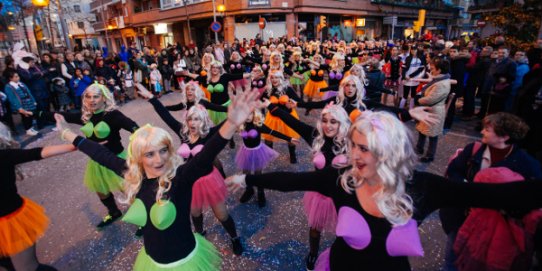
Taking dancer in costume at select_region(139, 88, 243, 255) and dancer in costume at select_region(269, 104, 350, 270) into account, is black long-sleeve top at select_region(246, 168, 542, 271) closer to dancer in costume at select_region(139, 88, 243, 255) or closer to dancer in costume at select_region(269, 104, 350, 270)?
dancer in costume at select_region(269, 104, 350, 270)

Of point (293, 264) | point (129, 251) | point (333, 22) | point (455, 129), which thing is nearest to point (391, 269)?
point (293, 264)

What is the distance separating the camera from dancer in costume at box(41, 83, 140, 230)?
4.04 m

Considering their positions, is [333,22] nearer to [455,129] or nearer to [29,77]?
[455,129]

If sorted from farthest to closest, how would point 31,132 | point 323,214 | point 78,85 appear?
1. point 78,85
2. point 31,132
3. point 323,214

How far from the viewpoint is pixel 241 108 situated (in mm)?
2096

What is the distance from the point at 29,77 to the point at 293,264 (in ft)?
35.1

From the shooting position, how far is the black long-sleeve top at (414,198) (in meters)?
1.72

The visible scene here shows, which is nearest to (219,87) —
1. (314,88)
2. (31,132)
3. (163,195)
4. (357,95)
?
(357,95)

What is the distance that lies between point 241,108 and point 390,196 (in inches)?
46.6

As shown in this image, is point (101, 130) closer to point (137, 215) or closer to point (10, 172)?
point (10, 172)

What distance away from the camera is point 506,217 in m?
2.24

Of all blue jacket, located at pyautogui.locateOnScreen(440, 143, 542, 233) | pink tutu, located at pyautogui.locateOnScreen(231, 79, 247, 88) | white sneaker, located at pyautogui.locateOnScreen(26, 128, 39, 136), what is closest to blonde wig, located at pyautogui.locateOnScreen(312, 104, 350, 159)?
blue jacket, located at pyautogui.locateOnScreen(440, 143, 542, 233)

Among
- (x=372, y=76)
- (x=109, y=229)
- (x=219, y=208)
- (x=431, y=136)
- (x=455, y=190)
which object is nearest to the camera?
(x=455, y=190)

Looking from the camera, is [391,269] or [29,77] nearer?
[391,269]
